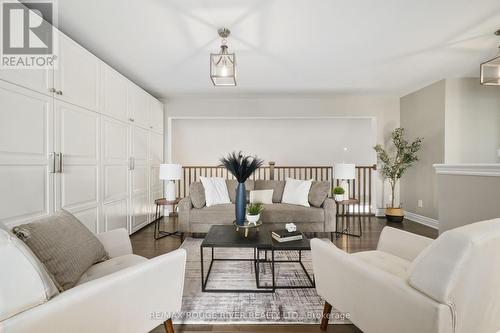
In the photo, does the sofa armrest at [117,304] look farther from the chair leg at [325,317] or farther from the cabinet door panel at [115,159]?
the cabinet door panel at [115,159]

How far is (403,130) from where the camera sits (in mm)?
4211

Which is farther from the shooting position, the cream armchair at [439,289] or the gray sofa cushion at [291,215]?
the gray sofa cushion at [291,215]

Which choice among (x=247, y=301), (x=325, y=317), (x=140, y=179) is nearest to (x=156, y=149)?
(x=140, y=179)

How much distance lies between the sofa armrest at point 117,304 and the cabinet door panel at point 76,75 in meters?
1.94

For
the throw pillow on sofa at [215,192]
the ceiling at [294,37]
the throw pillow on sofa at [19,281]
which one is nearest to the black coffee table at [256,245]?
the throw pillow on sofa at [19,281]

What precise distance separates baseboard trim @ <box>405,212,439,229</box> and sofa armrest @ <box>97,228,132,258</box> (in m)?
4.58

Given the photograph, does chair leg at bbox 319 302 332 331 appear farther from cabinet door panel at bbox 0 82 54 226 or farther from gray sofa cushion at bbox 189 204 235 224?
cabinet door panel at bbox 0 82 54 226

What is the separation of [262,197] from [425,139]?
10.4 ft

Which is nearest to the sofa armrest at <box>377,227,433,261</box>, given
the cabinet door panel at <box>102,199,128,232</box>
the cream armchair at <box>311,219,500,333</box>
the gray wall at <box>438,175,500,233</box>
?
the cream armchair at <box>311,219,500,333</box>

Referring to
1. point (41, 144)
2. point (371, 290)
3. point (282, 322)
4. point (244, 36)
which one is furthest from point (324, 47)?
point (41, 144)

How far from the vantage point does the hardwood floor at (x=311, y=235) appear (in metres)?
1.41

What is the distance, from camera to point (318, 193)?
3.35 m

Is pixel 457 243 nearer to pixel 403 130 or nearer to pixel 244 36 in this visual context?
pixel 244 36

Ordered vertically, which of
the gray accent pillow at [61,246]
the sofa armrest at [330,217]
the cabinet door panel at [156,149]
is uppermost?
the cabinet door panel at [156,149]
